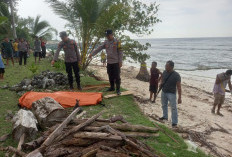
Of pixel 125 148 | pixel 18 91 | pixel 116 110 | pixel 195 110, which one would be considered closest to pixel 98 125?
pixel 125 148

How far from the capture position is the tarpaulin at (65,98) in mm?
5184

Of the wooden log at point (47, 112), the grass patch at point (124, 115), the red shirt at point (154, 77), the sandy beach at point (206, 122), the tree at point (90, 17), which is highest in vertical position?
the tree at point (90, 17)

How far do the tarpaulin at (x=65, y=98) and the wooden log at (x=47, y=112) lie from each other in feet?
2.94

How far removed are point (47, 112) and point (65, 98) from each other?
4.68ft

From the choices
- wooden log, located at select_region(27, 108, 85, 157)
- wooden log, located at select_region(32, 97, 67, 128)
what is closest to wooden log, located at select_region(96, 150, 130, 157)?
wooden log, located at select_region(27, 108, 85, 157)

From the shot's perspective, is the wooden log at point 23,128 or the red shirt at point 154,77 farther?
the red shirt at point 154,77

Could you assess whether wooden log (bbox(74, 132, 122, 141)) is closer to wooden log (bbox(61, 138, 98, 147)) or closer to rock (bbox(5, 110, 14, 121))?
wooden log (bbox(61, 138, 98, 147))

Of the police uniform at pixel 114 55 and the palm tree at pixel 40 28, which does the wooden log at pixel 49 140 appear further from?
the palm tree at pixel 40 28

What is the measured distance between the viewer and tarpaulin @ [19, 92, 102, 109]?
518 cm

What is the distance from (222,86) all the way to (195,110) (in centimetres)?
145

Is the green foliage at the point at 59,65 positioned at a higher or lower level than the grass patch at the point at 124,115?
higher

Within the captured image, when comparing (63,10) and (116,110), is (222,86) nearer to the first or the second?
(116,110)

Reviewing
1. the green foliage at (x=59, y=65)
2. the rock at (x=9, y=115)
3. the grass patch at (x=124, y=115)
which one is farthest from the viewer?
the green foliage at (x=59, y=65)

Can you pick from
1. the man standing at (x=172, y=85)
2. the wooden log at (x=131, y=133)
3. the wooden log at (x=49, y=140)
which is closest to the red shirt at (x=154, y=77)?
the man standing at (x=172, y=85)
